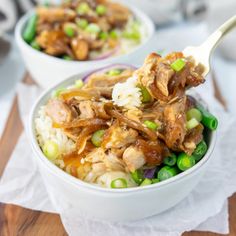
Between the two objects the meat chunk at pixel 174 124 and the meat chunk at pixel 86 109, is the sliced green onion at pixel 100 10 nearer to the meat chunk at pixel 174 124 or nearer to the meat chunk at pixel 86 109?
the meat chunk at pixel 86 109

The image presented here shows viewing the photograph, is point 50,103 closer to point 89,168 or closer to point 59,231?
point 89,168

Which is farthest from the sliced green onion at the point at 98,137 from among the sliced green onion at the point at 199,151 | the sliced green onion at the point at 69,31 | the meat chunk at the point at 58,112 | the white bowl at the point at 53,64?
the sliced green onion at the point at 69,31

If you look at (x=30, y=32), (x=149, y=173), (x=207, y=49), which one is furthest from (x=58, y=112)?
(x=30, y=32)

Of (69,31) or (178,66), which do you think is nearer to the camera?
(178,66)

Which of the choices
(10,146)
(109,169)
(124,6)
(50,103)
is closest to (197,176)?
(109,169)

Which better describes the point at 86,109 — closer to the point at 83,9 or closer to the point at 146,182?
the point at 146,182
